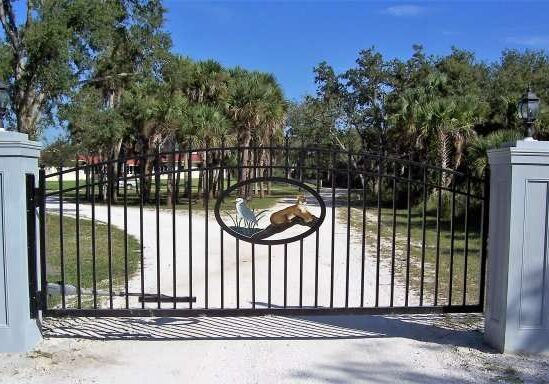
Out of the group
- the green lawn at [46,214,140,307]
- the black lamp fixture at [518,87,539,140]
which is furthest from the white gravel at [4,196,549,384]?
the black lamp fixture at [518,87,539,140]

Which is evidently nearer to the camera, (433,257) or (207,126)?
(433,257)

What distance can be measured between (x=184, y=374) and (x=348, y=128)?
38.0 m

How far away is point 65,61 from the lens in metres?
17.5

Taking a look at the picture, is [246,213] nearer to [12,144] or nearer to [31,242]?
[31,242]

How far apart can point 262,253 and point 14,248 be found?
7.32m

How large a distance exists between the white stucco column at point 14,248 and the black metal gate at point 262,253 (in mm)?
228

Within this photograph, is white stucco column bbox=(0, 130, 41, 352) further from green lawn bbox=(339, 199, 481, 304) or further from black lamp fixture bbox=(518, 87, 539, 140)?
green lawn bbox=(339, 199, 481, 304)

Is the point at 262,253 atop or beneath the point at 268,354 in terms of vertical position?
beneath

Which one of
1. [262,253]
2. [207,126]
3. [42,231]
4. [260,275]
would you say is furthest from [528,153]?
[207,126]

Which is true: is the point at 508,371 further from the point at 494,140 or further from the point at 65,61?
Answer: the point at 65,61

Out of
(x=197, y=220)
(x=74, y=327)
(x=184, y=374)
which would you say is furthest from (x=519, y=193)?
(x=197, y=220)

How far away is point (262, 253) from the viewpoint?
11922 mm

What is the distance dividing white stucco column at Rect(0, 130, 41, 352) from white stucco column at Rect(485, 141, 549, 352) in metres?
4.28

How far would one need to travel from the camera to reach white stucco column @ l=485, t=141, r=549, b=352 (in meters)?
4.84
